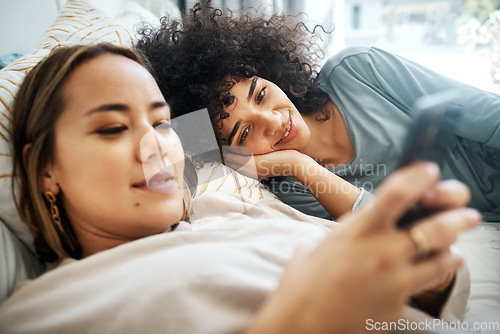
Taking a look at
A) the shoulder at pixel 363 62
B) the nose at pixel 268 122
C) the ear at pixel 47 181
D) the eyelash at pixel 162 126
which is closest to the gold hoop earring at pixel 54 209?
the ear at pixel 47 181

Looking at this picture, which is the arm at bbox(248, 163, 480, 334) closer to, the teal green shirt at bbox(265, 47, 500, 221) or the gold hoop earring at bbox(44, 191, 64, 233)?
the gold hoop earring at bbox(44, 191, 64, 233)

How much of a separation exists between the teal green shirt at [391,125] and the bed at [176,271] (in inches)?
10.4

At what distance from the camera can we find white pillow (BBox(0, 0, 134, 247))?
77cm

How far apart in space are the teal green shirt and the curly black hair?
0.47ft

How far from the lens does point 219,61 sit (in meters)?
1.26

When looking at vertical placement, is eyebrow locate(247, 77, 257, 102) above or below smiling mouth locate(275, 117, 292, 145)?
above

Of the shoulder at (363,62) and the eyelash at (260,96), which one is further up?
the shoulder at (363,62)

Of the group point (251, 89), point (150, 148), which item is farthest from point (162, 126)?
point (251, 89)

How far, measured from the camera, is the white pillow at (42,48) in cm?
77

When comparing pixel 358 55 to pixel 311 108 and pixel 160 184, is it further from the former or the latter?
pixel 160 184

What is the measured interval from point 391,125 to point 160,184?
3.06ft

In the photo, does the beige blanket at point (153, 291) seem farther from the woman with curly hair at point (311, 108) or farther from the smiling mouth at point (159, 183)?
the woman with curly hair at point (311, 108)

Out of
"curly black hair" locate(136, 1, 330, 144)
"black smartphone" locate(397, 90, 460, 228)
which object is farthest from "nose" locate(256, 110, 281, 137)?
"black smartphone" locate(397, 90, 460, 228)

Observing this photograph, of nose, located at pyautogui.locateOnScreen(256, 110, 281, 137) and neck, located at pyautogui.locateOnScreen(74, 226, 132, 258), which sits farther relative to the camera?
nose, located at pyautogui.locateOnScreen(256, 110, 281, 137)
